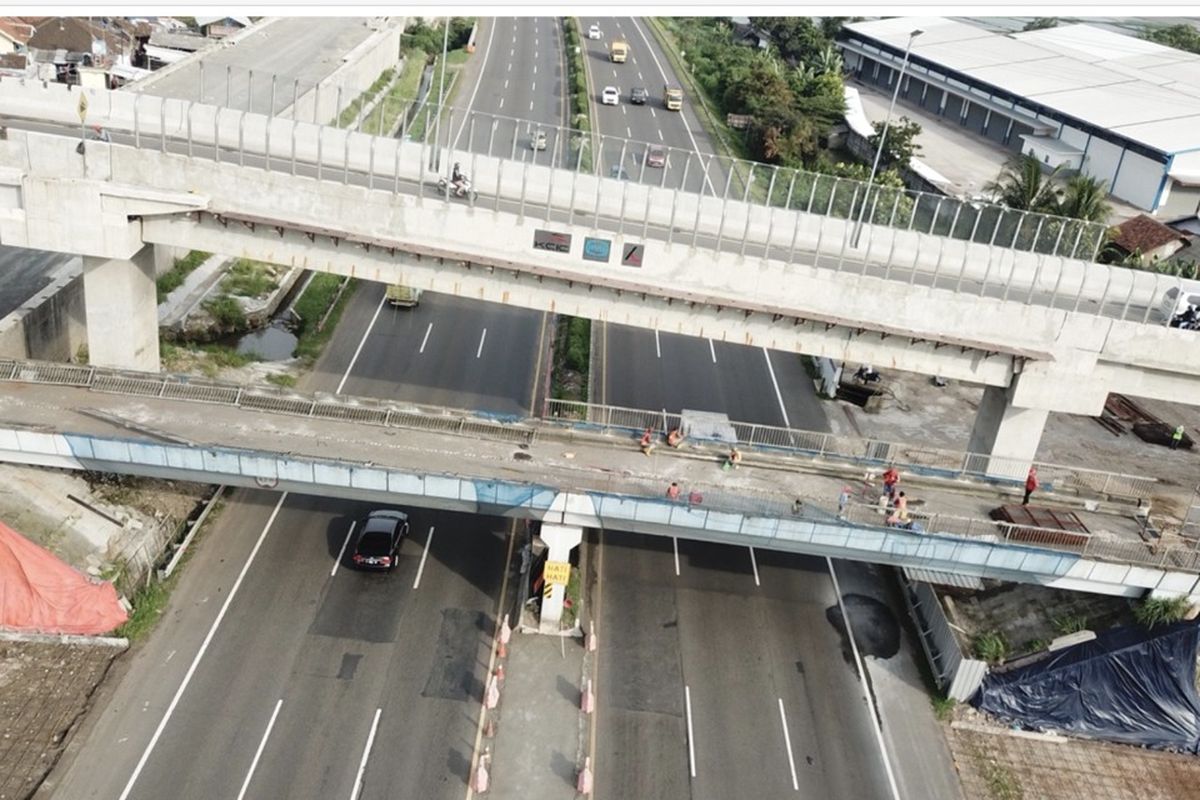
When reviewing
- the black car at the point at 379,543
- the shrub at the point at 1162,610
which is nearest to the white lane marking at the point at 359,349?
the black car at the point at 379,543

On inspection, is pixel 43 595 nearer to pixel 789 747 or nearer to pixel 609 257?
pixel 609 257

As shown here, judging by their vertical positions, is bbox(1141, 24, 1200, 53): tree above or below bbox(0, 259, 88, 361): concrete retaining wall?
above

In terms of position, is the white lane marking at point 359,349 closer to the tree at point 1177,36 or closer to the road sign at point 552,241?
the road sign at point 552,241

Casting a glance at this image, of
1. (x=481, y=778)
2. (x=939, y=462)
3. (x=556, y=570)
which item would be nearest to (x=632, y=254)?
(x=556, y=570)

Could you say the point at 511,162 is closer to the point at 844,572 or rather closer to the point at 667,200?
the point at 667,200

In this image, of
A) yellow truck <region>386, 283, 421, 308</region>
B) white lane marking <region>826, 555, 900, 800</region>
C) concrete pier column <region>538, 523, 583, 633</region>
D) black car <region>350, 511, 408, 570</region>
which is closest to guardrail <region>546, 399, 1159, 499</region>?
concrete pier column <region>538, 523, 583, 633</region>

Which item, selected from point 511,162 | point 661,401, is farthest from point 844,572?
point 511,162

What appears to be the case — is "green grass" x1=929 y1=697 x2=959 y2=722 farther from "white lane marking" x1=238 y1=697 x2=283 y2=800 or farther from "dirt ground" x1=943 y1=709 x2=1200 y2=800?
"white lane marking" x1=238 y1=697 x2=283 y2=800
